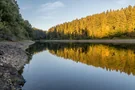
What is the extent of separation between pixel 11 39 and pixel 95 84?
4346 centimetres

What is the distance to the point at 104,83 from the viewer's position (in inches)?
606

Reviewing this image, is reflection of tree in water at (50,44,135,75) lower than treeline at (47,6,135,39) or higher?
lower

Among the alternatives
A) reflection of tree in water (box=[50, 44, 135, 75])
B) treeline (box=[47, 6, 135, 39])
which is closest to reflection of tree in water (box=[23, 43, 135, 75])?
reflection of tree in water (box=[50, 44, 135, 75])

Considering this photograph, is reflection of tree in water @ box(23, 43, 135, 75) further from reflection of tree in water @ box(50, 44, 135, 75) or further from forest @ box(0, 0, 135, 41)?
forest @ box(0, 0, 135, 41)

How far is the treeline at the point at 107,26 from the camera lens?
3809 inches

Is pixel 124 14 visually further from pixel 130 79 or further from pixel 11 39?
pixel 130 79

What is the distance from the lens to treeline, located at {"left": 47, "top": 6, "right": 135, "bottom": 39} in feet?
317

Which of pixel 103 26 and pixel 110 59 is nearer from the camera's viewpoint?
pixel 110 59

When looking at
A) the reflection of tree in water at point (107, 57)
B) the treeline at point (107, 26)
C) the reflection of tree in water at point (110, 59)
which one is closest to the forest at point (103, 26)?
the treeline at point (107, 26)

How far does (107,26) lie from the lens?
359ft

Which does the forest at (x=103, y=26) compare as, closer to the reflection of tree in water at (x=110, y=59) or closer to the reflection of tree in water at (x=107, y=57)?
the reflection of tree in water at (x=107, y=57)

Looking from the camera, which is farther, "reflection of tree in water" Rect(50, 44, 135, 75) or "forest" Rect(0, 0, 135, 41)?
"forest" Rect(0, 0, 135, 41)

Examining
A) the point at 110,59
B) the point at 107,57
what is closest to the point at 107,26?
the point at 107,57

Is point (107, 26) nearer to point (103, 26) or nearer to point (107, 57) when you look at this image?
point (103, 26)
